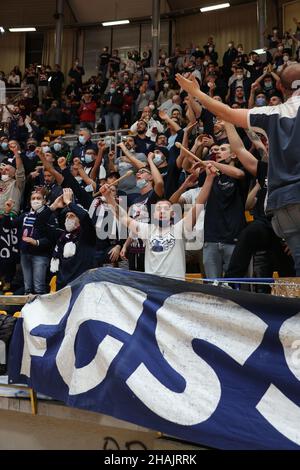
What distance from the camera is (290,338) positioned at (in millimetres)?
2256

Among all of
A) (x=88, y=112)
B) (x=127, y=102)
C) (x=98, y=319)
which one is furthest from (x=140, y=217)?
(x=88, y=112)

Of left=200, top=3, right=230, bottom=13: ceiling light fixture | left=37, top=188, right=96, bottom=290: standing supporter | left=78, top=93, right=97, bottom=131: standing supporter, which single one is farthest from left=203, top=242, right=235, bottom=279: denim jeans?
left=200, top=3, right=230, bottom=13: ceiling light fixture

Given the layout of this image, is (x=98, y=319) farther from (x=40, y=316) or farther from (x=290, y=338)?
(x=290, y=338)

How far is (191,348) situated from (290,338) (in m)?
0.49

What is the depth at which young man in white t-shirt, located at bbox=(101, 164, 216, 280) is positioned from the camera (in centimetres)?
432

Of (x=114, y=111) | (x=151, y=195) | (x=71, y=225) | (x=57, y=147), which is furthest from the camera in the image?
(x=114, y=111)

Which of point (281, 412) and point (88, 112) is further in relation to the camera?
point (88, 112)

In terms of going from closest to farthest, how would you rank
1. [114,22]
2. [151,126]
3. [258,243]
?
[258,243], [151,126], [114,22]

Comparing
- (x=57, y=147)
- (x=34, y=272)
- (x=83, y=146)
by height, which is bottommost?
(x=34, y=272)

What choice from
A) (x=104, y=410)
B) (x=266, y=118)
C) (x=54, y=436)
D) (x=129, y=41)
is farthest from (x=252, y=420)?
(x=129, y=41)

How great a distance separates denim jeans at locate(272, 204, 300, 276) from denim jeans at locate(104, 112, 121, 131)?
35.4 feet

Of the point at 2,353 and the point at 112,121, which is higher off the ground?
the point at 112,121

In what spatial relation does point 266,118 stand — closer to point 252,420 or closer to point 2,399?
point 252,420

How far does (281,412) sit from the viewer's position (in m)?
2.21
